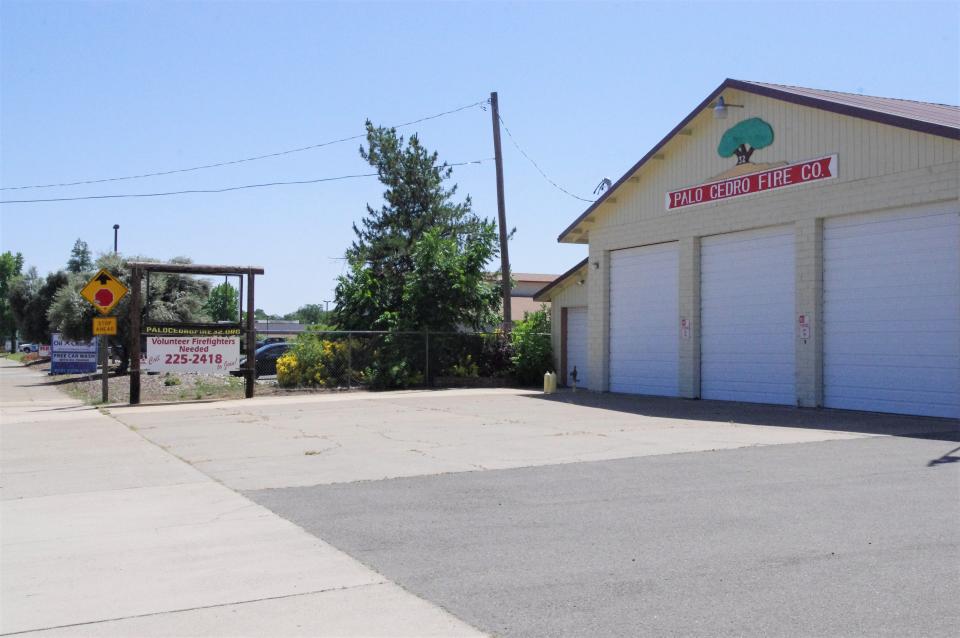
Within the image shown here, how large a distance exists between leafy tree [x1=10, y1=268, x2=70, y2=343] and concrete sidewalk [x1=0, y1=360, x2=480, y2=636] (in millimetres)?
53142

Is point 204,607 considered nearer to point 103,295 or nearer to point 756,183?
point 756,183

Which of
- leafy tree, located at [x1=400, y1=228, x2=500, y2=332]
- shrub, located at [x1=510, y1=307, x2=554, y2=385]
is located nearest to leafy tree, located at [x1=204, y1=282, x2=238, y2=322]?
leafy tree, located at [x1=400, y1=228, x2=500, y2=332]

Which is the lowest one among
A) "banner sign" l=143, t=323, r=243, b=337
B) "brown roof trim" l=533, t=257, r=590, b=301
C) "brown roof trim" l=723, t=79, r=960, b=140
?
"banner sign" l=143, t=323, r=243, b=337

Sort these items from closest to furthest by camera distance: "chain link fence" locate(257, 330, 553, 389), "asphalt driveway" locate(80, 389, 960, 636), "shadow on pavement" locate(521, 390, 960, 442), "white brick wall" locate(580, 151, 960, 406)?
1. "asphalt driveway" locate(80, 389, 960, 636)
2. "shadow on pavement" locate(521, 390, 960, 442)
3. "white brick wall" locate(580, 151, 960, 406)
4. "chain link fence" locate(257, 330, 553, 389)

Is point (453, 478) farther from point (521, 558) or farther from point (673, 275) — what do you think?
point (673, 275)

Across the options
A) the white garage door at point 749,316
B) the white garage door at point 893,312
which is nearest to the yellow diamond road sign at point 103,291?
the white garage door at point 749,316

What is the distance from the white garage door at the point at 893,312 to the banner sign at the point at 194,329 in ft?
45.2

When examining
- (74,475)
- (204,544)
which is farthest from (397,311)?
(204,544)

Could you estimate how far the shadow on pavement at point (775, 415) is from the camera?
46.6 ft

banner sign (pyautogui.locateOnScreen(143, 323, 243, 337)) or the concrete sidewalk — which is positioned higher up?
banner sign (pyautogui.locateOnScreen(143, 323, 243, 337))

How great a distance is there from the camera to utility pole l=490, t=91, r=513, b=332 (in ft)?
93.4

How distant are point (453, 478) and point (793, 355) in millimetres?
11040

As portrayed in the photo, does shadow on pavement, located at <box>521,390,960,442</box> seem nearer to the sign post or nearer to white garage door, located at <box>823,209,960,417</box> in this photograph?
white garage door, located at <box>823,209,960,417</box>

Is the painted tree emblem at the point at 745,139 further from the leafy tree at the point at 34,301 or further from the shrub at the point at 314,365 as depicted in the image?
the leafy tree at the point at 34,301
